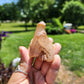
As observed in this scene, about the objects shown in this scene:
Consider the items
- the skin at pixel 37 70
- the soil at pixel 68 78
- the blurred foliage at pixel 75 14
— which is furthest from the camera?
the blurred foliage at pixel 75 14

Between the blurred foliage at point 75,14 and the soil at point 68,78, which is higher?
the blurred foliage at point 75,14

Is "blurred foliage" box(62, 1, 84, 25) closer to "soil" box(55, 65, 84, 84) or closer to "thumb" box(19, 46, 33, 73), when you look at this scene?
"soil" box(55, 65, 84, 84)

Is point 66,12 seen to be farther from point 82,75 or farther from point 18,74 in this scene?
point 18,74

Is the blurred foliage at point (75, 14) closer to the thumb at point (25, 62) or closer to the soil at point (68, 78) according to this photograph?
the soil at point (68, 78)

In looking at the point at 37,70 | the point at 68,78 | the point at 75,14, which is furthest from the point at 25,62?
the point at 75,14

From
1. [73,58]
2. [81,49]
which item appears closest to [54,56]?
[73,58]

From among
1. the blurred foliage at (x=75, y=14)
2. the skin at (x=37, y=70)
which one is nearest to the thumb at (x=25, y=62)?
the skin at (x=37, y=70)

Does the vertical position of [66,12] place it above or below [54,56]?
above

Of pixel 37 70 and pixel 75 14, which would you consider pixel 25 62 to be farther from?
pixel 75 14

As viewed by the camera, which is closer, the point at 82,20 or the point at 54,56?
the point at 54,56
